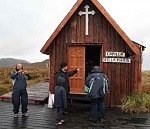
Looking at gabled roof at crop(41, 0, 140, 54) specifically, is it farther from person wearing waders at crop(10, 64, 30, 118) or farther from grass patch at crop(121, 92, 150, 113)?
person wearing waders at crop(10, 64, 30, 118)

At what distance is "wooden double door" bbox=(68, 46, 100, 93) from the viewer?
1054 centimetres

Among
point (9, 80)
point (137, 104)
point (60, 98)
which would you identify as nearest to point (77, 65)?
point (137, 104)

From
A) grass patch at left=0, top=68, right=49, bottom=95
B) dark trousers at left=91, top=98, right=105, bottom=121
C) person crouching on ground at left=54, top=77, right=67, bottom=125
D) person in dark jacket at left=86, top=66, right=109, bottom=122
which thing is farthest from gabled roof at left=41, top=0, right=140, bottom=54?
grass patch at left=0, top=68, right=49, bottom=95

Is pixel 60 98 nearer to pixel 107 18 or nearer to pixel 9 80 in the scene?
pixel 107 18

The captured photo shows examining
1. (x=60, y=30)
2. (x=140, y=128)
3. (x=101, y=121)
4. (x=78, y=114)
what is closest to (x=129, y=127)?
(x=140, y=128)

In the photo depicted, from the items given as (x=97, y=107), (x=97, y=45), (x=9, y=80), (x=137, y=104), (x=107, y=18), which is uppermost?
(x=107, y=18)

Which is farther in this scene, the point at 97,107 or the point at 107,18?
the point at 107,18

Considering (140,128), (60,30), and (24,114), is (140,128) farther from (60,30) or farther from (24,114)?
(60,30)

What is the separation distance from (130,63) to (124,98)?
5.00ft

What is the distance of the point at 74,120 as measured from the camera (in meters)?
7.98

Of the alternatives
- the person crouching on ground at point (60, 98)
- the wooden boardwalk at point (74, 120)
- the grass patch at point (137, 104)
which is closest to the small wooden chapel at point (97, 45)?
the grass patch at point (137, 104)

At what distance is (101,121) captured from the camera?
776 centimetres

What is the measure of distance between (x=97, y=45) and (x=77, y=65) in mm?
1251

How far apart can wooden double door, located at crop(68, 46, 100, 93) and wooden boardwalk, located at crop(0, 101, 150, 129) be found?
118 centimetres
